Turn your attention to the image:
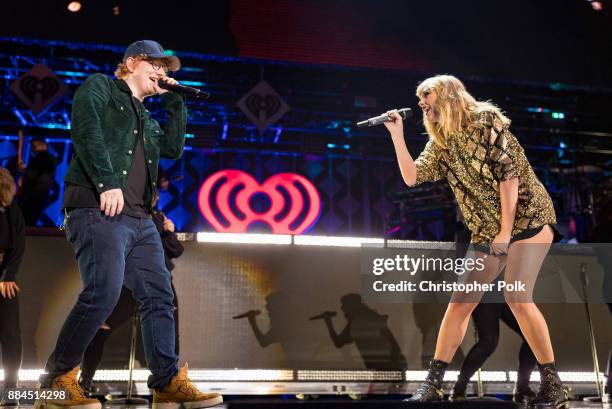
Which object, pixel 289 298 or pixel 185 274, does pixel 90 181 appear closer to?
pixel 185 274

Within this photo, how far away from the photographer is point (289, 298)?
4.47 m

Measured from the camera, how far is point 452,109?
301cm

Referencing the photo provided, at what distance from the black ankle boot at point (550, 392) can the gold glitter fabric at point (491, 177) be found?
689 millimetres

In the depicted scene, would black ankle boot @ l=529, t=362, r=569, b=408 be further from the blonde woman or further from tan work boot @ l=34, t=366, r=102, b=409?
tan work boot @ l=34, t=366, r=102, b=409

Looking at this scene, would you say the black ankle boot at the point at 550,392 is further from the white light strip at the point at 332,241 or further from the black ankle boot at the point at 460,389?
the white light strip at the point at 332,241

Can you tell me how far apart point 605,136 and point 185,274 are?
8.24 m

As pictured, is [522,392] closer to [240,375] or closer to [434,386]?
[434,386]

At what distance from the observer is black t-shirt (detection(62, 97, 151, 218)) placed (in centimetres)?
253

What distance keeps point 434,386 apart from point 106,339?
2.41 meters

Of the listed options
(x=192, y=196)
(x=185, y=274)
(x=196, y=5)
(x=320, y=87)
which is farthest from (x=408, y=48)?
(x=192, y=196)

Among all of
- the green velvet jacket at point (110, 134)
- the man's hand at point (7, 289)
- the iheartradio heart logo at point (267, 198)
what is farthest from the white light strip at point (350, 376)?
the iheartradio heart logo at point (267, 198)

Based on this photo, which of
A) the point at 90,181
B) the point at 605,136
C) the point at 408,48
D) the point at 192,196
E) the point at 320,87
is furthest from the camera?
the point at 192,196

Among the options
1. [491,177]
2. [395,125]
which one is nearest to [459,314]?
[491,177]

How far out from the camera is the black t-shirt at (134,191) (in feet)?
8.29
